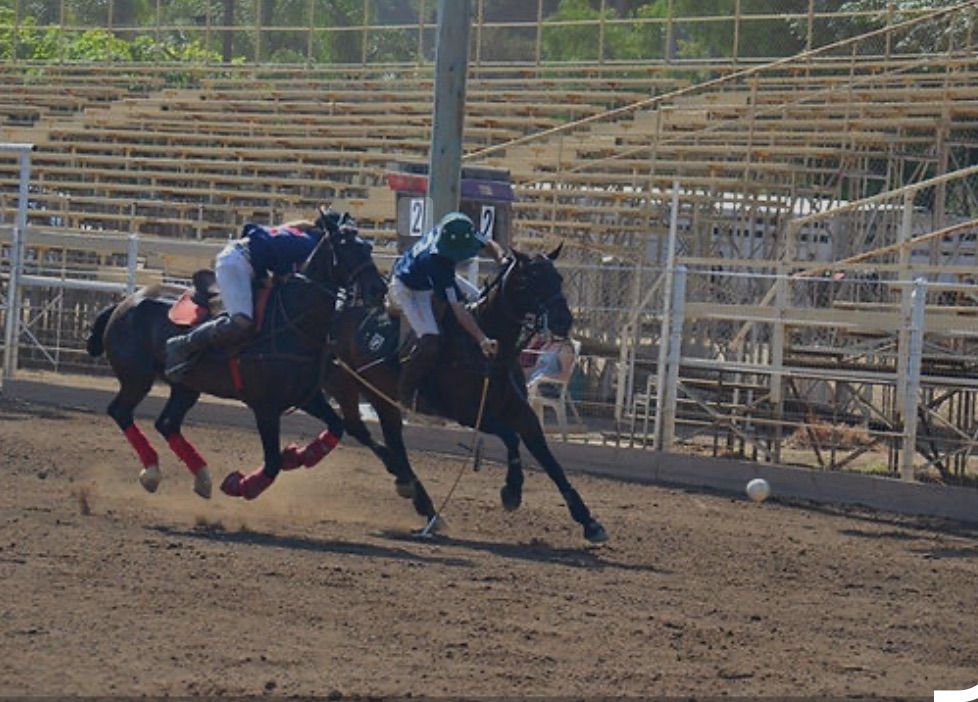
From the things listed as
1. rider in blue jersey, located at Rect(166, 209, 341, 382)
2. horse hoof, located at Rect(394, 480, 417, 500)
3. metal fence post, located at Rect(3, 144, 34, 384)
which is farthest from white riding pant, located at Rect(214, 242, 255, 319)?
metal fence post, located at Rect(3, 144, 34, 384)

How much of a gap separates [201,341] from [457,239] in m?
2.09

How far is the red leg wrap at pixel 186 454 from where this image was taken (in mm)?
14578

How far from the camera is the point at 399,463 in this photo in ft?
47.1

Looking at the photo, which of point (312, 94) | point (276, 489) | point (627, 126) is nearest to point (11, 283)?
point (276, 489)

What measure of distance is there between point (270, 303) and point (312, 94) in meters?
23.2

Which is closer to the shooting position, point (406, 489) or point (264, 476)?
point (264, 476)

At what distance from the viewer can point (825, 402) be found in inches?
853

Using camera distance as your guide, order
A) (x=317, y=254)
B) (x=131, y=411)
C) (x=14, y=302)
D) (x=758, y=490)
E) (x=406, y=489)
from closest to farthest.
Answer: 1. (x=317, y=254)
2. (x=406, y=489)
3. (x=131, y=411)
4. (x=758, y=490)
5. (x=14, y=302)

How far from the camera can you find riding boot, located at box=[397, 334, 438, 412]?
14.0 meters

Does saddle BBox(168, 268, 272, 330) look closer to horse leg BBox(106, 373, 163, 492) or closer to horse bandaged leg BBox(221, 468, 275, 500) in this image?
horse leg BBox(106, 373, 163, 492)

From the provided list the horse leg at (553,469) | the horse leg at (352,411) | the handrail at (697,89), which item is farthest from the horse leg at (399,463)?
the handrail at (697,89)

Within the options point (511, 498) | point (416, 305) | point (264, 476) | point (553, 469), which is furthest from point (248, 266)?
point (553, 469)

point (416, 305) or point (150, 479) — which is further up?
point (416, 305)

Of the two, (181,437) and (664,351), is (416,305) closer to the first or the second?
(181,437)
